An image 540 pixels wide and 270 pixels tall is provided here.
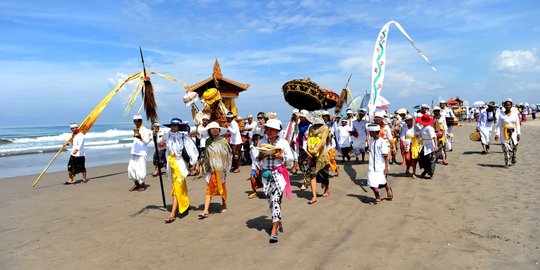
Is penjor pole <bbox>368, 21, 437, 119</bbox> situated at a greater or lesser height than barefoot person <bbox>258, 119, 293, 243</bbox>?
greater

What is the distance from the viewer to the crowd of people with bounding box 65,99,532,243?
17.0ft

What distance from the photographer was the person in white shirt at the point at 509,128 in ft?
32.0

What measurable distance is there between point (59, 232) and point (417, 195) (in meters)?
6.71

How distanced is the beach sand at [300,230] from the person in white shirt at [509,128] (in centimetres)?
145

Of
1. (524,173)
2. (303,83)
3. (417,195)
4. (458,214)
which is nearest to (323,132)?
(303,83)

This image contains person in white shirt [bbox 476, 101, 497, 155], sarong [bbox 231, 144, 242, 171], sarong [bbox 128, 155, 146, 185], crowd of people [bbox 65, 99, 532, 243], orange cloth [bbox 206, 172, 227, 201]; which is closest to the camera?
crowd of people [bbox 65, 99, 532, 243]

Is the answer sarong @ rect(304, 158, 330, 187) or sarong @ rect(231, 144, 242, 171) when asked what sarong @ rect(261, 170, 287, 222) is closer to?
sarong @ rect(304, 158, 330, 187)

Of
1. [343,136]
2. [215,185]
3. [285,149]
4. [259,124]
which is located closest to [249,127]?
[259,124]

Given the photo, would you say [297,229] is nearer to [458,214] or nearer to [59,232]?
[458,214]

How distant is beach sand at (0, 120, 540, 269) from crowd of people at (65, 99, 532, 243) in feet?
1.38

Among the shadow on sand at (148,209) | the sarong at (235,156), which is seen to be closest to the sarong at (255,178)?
the shadow on sand at (148,209)

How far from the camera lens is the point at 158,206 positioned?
7.10 metres

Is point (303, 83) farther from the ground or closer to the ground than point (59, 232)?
farther from the ground

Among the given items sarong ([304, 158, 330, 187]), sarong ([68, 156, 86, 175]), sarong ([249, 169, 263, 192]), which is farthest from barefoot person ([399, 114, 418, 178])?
sarong ([68, 156, 86, 175])
